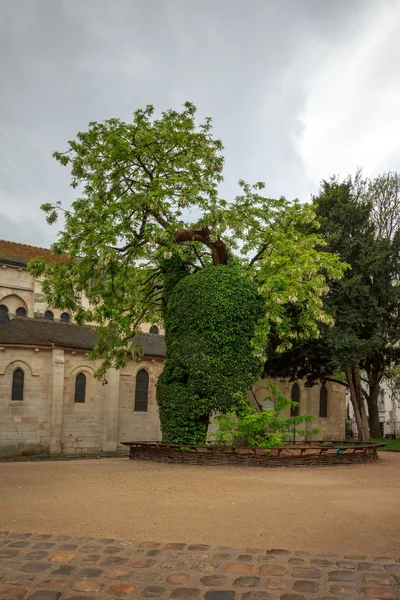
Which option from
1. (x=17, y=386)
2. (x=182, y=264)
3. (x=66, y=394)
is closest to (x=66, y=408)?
(x=66, y=394)

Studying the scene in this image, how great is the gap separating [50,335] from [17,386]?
3.96m

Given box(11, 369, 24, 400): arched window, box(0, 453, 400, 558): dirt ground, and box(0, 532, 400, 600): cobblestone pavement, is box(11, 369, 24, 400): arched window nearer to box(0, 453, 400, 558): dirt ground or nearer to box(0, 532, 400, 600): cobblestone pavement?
box(0, 453, 400, 558): dirt ground

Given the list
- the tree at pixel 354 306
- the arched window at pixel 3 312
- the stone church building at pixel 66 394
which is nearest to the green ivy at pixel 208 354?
the stone church building at pixel 66 394

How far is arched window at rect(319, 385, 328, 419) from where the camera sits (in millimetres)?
38750

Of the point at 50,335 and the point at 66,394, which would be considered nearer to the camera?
the point at 66,394

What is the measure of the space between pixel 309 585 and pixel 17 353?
2628cm

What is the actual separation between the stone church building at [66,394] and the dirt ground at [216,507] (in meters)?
13.5

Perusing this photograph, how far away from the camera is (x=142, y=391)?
33.1 metres

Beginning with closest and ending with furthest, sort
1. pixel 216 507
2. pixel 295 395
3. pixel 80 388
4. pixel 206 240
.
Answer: pixel 216 507
pixel 206 240
pixel 80 388
pixel 295 395

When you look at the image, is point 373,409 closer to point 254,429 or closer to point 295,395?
point 295,395

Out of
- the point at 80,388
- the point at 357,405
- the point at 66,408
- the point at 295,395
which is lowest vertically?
the point at 66,408

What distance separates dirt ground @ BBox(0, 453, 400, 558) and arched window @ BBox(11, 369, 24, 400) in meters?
14.8

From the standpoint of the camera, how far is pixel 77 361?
3053cm

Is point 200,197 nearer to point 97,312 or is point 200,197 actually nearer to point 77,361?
point 97,312
